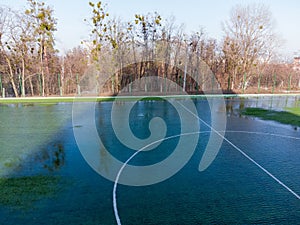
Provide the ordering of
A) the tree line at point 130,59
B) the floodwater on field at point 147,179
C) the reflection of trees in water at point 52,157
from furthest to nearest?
the tree line at point 130,59 < the reflection of trees in water at point 52,157 < the floodwater on field at point 147,179

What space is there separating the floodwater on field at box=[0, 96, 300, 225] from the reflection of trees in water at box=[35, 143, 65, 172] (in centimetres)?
2

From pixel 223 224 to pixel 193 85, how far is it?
726 inches

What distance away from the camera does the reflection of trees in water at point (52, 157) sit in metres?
4.23

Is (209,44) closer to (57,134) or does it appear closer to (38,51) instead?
(38,51)

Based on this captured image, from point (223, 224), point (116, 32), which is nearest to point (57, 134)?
point (223, 224)

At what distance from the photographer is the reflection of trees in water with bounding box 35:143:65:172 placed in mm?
4227

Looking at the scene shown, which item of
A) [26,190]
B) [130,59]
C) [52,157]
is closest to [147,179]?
[26,190]

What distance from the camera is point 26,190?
10.8 feet

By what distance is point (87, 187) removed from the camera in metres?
3.42

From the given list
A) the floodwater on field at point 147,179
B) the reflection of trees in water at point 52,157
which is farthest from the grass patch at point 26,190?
the reflection of trees in water at point 52,157

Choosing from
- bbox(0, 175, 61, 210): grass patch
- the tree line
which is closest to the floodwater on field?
bbox(0, 175, 61, 210): grass patch

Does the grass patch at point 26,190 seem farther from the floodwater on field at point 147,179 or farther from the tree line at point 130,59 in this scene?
the tree line at point 130,59

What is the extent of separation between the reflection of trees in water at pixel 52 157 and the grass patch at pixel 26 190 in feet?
1.48

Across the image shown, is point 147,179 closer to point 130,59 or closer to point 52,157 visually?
point 52,157
